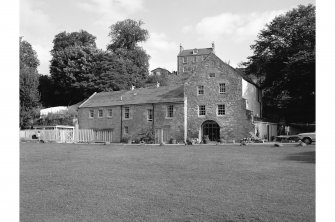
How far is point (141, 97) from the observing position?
4184 cm

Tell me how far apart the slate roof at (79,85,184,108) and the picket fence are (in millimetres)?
3815

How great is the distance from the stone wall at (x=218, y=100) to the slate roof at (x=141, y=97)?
6.33ft

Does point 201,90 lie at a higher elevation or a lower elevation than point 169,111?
higher

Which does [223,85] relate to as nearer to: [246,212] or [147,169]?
[147,169]

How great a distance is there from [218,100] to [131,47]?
3469 cm

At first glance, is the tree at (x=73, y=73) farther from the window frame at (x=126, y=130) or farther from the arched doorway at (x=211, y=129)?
the arched doorway at (x=211, y=129)

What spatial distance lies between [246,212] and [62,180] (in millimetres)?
7049

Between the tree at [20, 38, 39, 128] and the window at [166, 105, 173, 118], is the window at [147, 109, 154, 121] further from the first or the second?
the tree at [20, 38, 39, 128]

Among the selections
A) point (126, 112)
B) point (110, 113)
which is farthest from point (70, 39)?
point (126, 112)

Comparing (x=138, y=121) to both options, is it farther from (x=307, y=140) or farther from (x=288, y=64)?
(x=307, y=140)

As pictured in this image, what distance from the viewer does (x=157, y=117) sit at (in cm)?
3869
